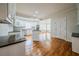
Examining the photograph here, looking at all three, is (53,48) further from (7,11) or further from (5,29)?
(7,11)

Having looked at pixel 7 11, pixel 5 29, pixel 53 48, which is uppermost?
pixel 7 11

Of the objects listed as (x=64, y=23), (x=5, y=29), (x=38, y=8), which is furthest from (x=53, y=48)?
(x=5, y=29)

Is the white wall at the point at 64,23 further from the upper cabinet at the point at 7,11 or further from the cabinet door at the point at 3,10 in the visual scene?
the cabinet door at the point at 3,10

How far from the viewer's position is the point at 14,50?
135 centimetres

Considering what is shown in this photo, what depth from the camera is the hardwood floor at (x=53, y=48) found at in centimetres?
148

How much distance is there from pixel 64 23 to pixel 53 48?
482mm

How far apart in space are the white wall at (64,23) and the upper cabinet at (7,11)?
0.71 meters

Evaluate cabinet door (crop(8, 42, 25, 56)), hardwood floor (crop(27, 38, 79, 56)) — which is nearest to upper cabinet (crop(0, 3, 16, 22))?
cabinet door (crop(8, 42, 25, 56))

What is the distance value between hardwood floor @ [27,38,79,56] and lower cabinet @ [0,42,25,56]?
166mm

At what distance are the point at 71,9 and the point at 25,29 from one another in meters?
0.85

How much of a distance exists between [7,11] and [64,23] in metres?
1.00

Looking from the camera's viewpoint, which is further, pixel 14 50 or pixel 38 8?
pixel 38 8

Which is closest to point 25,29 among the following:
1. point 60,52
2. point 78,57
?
point 60,52

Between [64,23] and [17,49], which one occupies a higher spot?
[64,23]
